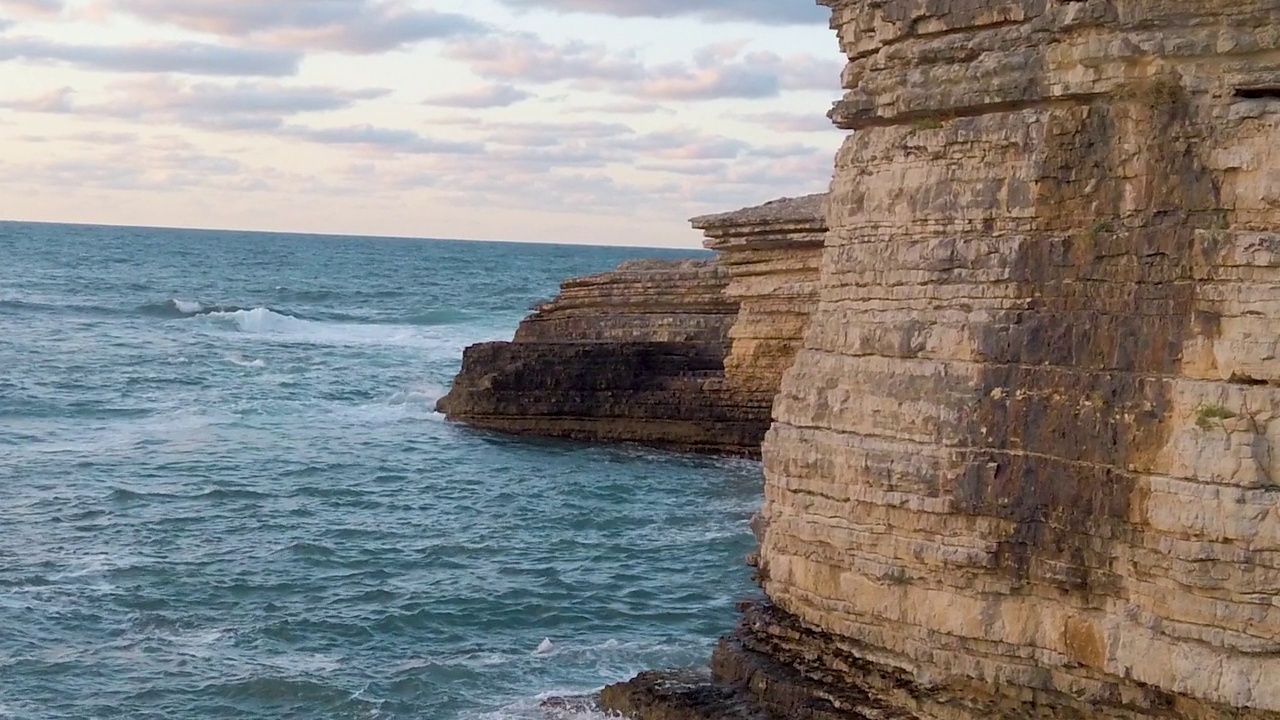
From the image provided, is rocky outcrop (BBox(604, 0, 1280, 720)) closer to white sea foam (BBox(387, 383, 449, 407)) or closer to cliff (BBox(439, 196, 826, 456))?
cliff (BBox(439, 196, 826, 456))

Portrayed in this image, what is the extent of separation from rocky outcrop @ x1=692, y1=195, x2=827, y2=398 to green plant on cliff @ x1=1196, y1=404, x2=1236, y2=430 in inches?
658

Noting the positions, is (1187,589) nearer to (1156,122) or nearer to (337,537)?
Answer: (1156,122)

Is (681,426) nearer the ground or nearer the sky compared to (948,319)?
nearer the ground

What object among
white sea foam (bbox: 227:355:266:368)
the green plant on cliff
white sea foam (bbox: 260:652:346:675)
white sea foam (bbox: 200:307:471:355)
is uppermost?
the green plant on cliff

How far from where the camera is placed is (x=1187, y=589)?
9.04 meters

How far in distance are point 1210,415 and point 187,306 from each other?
5789cm

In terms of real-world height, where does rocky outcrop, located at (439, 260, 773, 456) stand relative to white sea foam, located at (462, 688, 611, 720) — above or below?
above

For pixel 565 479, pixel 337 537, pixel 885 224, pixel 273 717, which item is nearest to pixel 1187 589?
pixel 885 224

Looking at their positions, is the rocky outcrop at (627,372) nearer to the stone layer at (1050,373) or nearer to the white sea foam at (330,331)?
the white sea foam at (330,331)

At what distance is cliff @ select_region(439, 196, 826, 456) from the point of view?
26891 mm

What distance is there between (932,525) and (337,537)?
12100mm

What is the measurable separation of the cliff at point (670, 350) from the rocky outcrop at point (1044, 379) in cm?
1433

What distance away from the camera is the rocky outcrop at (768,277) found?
26.2 metres

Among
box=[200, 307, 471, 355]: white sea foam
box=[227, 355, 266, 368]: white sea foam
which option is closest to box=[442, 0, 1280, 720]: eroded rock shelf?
box=[227, 355, 266, 368]: white sea foam
